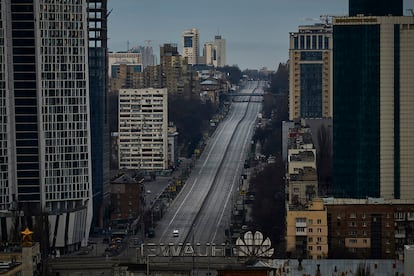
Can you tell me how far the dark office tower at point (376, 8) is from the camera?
6519cm

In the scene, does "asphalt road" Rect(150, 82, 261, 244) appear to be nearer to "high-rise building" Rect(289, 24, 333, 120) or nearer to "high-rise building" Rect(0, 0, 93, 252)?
"high-rise building" Rect(0, 0, 93, 252)

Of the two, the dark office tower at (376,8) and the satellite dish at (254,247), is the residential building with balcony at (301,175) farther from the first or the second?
the satellite dish at (254,247)

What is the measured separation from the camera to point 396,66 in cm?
6147

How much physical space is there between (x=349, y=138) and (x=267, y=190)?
11.2 meters

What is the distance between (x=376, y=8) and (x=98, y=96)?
42.3ft

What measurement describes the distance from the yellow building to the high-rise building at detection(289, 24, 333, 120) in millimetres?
48094

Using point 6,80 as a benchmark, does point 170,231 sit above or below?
below

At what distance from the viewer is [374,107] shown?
204 ft

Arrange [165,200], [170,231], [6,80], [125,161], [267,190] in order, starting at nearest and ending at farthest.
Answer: [6,80], [170,231], [267,190], [165,200], [125,161]

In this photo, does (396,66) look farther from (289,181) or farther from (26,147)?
(26,147)

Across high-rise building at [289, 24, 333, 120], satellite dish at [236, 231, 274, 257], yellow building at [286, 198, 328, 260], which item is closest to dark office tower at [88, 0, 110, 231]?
yellow building at [286, 198, 328, 260]

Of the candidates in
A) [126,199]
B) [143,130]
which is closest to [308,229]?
[126,199]

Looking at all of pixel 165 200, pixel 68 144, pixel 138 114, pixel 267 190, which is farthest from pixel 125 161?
pixel 68 144

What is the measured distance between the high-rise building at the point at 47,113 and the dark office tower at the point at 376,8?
12.4 m
